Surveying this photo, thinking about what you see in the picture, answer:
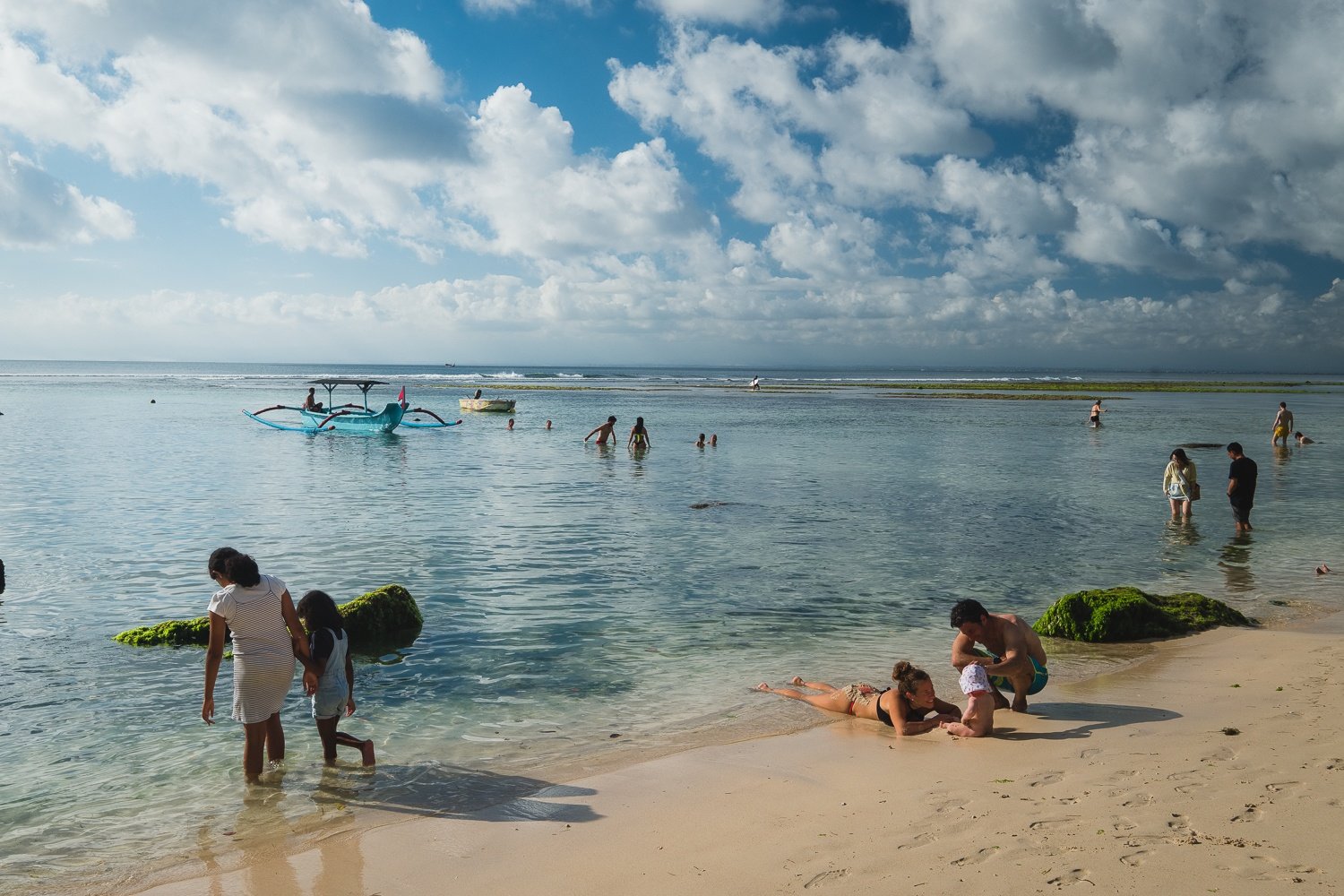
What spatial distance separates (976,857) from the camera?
552 cm

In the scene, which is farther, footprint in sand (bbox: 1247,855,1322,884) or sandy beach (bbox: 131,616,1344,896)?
sandy beach (bbox: 131,616,1344,896)

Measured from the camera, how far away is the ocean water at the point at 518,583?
7.42 m

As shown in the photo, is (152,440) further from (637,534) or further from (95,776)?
(95,776)

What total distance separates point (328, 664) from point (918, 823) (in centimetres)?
465

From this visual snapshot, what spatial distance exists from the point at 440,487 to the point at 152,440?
66.9 ft

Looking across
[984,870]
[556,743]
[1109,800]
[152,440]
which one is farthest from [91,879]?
[152,440]

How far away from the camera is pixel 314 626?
7.30 meters

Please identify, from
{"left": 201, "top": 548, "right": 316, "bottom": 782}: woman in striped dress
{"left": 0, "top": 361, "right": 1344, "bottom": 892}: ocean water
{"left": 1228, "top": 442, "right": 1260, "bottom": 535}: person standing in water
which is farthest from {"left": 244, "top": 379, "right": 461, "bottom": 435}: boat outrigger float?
{"left": 201, "top": 548, "right": 316, "bottom": 782}: woman in striped dress

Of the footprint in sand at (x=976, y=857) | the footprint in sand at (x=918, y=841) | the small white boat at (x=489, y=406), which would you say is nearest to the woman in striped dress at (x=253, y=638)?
the footprint in sand at (x=918, y=841)

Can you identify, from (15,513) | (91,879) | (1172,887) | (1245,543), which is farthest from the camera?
(15,513)

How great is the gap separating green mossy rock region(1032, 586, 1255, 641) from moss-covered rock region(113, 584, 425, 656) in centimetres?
831

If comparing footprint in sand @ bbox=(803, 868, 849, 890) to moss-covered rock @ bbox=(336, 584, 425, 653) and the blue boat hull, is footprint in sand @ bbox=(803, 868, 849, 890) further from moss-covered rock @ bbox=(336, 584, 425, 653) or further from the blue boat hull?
the blue boat hull

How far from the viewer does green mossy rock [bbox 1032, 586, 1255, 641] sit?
457 inches

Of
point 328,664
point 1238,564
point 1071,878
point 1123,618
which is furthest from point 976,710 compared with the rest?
point 1238,564
